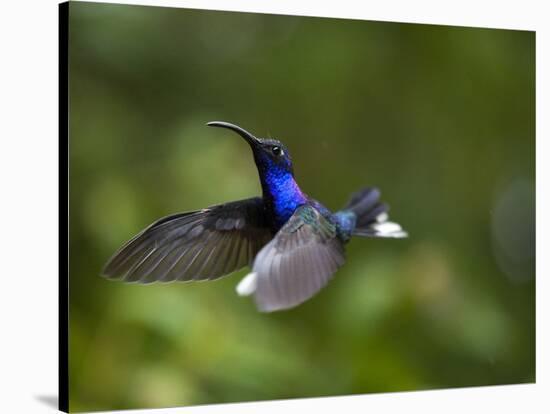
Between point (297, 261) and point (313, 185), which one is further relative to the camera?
point (313, 185)

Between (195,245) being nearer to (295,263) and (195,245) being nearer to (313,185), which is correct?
(295,263)

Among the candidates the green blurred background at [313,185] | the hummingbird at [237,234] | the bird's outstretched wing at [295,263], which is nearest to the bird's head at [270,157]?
the hummingbird at [237,234]

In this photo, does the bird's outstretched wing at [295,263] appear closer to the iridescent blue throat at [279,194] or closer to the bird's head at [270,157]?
the iridescent blue throat at [279,194]

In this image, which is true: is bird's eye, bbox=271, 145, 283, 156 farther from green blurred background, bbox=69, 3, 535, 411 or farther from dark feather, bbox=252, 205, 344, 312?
→ green blurred background, bbox=69, 3, 535, 411

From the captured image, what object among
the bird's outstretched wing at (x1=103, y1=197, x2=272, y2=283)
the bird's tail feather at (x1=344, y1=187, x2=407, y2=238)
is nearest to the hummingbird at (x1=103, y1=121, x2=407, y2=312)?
the bird's outstretched wing at (x1=103, y1=197, x2=272, y2=283)

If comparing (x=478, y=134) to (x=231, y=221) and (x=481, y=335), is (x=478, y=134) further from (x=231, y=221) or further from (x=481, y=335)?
(x=231, y=221)

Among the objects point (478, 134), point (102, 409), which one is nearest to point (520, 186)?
point (478, 134)

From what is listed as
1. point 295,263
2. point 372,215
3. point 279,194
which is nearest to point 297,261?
point 295,263
